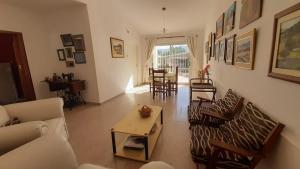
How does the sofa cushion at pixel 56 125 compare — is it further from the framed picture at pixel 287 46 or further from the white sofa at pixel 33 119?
the framed picture at pixel 287 46

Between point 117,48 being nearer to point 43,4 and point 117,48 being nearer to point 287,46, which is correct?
point 43,4

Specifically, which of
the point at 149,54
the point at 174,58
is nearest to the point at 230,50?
the point at 174,58

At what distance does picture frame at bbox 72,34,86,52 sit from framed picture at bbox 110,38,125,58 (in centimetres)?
96

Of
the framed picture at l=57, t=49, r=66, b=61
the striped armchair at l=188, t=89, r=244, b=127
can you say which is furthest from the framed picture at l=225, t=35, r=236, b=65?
the framed picture at l=57, t=49, r=66, b=61

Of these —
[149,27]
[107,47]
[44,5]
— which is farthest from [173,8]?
[44,5]

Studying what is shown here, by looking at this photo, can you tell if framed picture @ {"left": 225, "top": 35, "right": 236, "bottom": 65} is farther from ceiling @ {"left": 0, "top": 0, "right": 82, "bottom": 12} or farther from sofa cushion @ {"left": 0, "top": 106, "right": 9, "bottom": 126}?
ceiling @ {"left": 0, "top": 0, "right": 82, "bottom": 12}

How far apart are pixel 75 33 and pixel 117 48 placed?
4.60 ft

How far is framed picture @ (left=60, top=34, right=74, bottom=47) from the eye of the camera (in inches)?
152

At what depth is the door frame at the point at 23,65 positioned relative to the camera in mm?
3486

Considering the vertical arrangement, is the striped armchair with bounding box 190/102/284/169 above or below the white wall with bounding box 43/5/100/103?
below

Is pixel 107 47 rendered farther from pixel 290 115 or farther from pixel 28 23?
pixel 290 115

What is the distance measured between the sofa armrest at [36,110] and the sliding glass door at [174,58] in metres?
5.07

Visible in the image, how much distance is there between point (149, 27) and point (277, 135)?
574cm

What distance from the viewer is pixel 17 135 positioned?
1.28 metres
